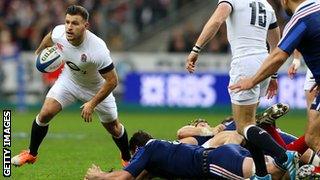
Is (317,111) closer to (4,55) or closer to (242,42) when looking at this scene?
(242,42)

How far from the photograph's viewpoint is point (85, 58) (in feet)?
37.9

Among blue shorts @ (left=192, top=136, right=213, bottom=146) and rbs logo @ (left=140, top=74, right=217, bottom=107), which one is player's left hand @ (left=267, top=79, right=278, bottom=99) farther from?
rbs logo @ (left=140, top=74, right=217, bottom=107)

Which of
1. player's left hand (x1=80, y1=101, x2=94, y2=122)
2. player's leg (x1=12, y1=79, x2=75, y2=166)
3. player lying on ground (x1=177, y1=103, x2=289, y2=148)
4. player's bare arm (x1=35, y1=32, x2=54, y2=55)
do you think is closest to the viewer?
player lying on ground (x1=177, y1=103, x2=289, y2=148)

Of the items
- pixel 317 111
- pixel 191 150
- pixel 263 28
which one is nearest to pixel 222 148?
pixel 191 150

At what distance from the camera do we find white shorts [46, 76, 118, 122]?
11906 mm

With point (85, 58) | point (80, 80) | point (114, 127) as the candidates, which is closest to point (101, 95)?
point (85, 58)

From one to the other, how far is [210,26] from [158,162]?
5.56 feet

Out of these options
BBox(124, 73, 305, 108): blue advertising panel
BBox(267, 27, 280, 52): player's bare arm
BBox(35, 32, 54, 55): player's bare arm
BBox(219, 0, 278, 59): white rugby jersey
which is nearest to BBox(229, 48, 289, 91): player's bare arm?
BBox(219, 0, 278, 59): white rugby jersey

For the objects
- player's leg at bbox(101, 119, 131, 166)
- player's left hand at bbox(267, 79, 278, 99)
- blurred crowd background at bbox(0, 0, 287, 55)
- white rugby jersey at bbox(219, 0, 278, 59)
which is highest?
white rugby jersey at bbox(219, 0, 278, 59)

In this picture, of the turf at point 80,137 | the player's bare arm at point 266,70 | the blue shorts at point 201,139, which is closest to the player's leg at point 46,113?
the turf at point 80,137

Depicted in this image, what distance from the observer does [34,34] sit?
85.0 feet

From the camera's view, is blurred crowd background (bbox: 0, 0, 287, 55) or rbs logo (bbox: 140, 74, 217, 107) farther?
blurred crowd background (bbox: 0, 0, 287, 55)

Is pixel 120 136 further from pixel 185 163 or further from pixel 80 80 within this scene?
pixel 185 163

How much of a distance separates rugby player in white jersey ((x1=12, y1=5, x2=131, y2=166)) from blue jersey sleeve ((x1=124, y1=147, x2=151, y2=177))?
1870 mm
